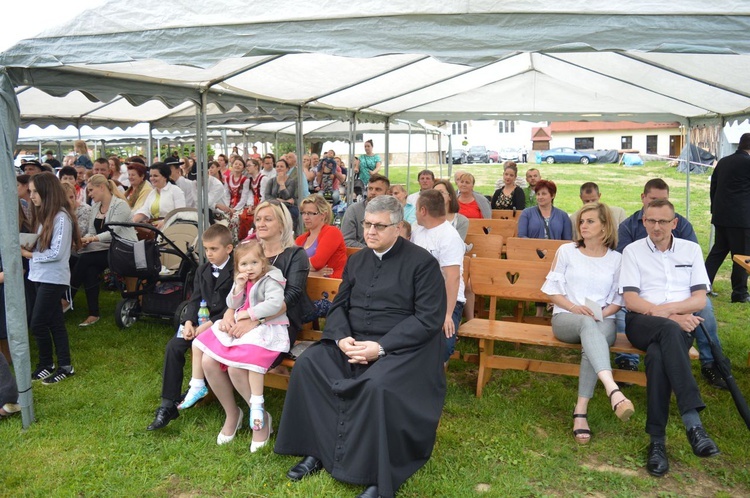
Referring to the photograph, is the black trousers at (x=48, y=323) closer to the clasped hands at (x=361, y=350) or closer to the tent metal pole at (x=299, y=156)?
the clasped hands at (x=361, y=350)

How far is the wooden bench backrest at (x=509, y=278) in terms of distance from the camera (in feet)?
16.1

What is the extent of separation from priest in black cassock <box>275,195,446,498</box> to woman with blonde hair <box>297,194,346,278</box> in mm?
1110

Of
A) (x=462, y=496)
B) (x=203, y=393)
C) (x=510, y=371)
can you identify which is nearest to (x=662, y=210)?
(x=510, y=371)

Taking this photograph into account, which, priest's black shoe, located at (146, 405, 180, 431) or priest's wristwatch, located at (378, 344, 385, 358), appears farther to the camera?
priest's black shoe, located at (146, 405, 180, 431)

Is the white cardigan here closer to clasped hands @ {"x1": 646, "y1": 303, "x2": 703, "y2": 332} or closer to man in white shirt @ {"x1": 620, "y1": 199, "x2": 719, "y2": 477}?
man in white shirt @ {"x1": 620, "y1": 199, "x2": 719, "y2": 477}

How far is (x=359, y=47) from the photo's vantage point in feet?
11.9

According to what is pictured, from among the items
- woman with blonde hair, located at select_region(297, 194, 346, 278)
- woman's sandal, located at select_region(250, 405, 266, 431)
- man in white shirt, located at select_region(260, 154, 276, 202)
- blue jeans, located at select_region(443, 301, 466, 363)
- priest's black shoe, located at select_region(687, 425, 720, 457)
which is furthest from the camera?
man in white shirt, located at select_region(260, 154, 276, 202)

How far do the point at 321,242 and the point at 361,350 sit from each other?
1679 mm

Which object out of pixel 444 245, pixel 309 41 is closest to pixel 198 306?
pixel 444 245

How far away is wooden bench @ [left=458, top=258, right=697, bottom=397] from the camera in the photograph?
4.29m

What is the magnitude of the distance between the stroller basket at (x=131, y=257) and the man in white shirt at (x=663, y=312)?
4209 millimetres

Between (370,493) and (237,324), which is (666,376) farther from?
(237,324)

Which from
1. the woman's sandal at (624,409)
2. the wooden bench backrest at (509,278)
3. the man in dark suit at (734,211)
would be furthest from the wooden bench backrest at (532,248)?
the man in dark suit at (734,211)

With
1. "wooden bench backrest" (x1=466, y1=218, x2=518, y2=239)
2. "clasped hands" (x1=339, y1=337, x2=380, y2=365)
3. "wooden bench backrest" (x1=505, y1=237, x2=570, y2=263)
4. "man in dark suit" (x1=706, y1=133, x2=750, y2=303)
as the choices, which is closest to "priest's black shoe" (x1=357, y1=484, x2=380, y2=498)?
"clasped hands" (x1=339, y1=337, x2=380, y2=365)
